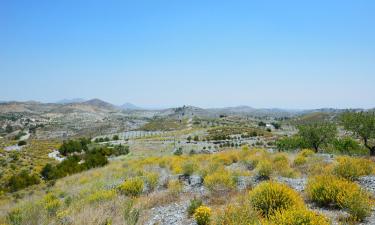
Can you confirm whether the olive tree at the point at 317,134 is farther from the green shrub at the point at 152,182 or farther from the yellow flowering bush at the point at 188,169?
the green shrub at the point at 152,182

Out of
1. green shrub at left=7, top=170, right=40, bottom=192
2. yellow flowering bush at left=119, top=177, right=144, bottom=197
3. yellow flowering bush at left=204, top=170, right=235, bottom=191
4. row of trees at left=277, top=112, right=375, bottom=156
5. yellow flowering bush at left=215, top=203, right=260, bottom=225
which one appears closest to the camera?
yellow flowering bush at left=215, top=203, right=260, bottom=225

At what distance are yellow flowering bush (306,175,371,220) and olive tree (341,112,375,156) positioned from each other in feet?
79.3

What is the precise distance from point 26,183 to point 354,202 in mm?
43231

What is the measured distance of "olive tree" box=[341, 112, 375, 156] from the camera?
95.1ft

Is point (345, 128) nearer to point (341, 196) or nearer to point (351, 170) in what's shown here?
point (351, 170)

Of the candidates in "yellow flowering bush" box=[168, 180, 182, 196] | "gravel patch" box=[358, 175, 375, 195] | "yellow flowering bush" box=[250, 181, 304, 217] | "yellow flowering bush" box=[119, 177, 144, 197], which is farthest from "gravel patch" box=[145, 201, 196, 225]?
"gravel patch" box=[358, 175, 375, 195]

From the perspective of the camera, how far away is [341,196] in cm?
800

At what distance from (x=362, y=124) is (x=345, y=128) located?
1.62 meters

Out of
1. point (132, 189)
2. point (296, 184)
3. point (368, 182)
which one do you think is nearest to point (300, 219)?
point (296, 184)

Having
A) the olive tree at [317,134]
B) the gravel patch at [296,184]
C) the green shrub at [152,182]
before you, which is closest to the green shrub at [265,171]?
the gravel patch at [296,184]

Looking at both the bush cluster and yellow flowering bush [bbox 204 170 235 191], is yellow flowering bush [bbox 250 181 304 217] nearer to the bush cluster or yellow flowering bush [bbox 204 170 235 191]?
yellow flowering bush [bbox 204 170 235 191]

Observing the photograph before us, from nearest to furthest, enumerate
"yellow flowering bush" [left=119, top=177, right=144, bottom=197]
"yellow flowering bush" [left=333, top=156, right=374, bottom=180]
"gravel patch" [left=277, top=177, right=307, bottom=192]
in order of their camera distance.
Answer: "gravel patch" [left=277, top=177, right=307, bottom=192] → "yellow flowering bush" [left=333, top=156, right=374, bottom=180] → "yellow flowering bush" [left=119, top=177, right=144, bottom=197]

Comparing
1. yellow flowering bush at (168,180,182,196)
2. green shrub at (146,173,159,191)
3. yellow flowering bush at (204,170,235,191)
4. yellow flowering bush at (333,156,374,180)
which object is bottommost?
green shrub at (146,173,159,191)

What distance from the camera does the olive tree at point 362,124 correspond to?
95.1 feet
